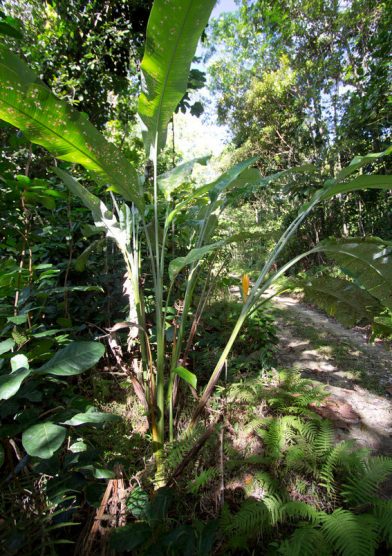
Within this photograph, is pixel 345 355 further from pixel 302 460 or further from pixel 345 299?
pixel 302 460

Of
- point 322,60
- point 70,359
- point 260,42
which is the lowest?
point 70,359

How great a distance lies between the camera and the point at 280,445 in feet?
4.89

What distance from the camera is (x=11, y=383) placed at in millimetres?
667

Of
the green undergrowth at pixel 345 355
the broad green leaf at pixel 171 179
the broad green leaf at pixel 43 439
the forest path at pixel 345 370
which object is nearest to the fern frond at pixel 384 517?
the forest path at pixel 345 370

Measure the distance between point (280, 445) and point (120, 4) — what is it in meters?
5.05

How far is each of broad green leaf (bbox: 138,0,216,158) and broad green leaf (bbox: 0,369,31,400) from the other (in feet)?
4.22

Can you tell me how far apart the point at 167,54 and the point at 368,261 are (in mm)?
1396

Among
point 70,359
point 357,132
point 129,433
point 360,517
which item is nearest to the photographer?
point 70,359

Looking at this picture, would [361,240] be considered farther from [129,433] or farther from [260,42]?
[260,42]

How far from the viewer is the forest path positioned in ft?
6.11

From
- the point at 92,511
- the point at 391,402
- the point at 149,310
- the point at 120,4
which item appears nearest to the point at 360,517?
the point at 92,511

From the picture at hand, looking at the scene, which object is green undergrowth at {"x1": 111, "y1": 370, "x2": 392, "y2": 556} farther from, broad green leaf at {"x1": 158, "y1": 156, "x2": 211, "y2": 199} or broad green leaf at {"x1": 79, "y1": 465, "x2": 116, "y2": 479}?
broad green leaf at {"x1": 158, "y1": 156, "x2": 211, "y2": 199}

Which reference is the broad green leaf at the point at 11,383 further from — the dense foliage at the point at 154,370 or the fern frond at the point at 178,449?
the fern frond at the point at 178,449

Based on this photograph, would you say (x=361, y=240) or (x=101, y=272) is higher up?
(x=361, y=240)
